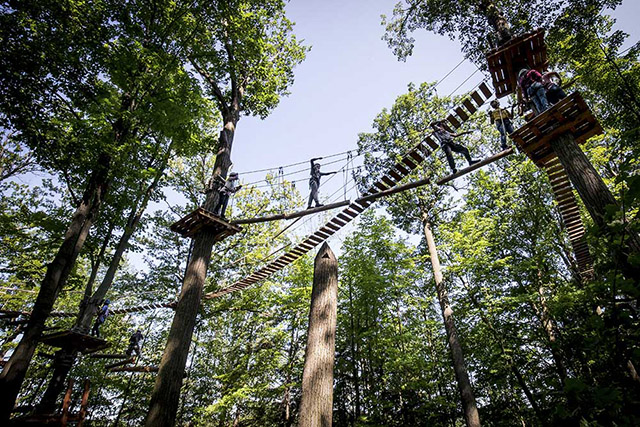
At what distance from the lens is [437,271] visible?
418 inches

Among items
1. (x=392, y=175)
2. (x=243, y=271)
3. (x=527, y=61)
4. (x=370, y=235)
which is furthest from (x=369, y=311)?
(x=527, y=61)

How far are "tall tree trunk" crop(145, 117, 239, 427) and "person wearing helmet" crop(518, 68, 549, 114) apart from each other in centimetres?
639

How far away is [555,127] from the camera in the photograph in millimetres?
4570

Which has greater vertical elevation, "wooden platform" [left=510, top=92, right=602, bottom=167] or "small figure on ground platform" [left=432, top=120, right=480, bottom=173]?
"small figure on ground platform" [left=432, top=120, right=480, bottom=173]

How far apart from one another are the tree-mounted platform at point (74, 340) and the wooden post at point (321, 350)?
6.86m

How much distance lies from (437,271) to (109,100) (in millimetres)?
10671

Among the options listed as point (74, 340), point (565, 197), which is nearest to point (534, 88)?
point (565, 197)

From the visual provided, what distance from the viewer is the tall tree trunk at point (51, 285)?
556 centimetres

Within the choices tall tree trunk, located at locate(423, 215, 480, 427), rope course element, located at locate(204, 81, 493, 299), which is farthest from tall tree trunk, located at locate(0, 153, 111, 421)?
Result: tall tree trunk, located at locate(423, 215, 480, 427)

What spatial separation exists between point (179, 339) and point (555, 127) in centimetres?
693

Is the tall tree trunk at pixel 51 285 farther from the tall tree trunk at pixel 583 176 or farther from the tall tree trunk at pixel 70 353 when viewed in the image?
the tall tree trunk at pixel 583 176

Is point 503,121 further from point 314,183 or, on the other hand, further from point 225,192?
point 225,192

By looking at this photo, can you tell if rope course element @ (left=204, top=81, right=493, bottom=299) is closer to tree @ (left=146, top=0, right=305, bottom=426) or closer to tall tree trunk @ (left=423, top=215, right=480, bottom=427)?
tree @ (left=146, top=0, right=305, bottom=426)

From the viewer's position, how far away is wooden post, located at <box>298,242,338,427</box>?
2.79 meters
